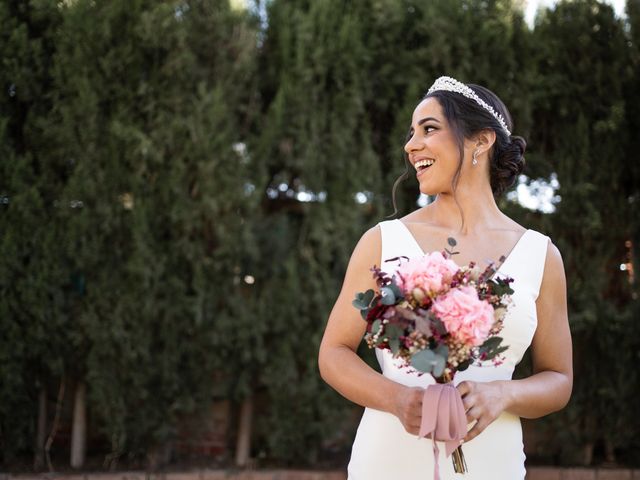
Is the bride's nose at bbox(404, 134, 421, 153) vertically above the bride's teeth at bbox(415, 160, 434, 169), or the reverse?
the bride's nose at bbox(404, 134, 421, 153)

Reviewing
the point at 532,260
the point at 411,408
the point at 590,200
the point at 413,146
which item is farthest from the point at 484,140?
the point at 590,200

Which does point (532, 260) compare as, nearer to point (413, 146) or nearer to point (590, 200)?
point (413, 146)

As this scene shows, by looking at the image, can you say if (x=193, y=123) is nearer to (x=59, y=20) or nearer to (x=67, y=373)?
(x=59, y=20)

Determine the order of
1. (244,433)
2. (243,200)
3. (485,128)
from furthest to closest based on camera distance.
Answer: (244,433), (243,200), (485,128)

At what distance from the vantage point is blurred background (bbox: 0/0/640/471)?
472cm

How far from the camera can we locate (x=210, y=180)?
4.81 meters

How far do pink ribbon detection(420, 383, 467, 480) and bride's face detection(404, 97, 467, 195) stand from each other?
2.85ft

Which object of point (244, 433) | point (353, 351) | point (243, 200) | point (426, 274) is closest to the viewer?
point (426, 274)

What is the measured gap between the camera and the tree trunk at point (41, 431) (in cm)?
485

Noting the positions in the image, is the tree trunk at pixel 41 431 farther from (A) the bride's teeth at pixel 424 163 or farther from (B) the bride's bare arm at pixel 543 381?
(B) the bride's bare arm at pixel 543 381

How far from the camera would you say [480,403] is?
1.93 meters

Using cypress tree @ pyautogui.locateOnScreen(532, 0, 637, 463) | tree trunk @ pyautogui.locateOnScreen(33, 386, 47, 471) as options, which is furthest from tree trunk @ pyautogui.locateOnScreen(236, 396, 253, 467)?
cypress tree @ pyautogui.locateOnScreen(532, 0, 637, 463)

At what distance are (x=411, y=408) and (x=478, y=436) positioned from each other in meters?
0.46

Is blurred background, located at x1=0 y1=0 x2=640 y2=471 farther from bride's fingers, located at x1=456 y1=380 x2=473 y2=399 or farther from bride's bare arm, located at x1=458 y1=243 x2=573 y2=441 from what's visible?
bride's fingers, located at x1=456 y1=380 x2=473 y2=399
